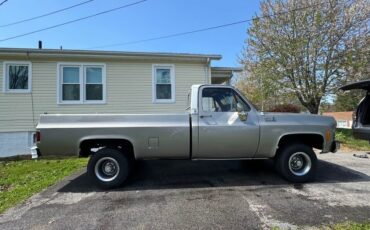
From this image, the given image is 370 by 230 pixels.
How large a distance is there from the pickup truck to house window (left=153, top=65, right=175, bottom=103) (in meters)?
6.56

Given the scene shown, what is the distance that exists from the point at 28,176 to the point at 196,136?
478 centimetres

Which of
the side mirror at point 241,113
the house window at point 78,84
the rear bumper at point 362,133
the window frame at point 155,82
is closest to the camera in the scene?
the side mirror at point 241,113

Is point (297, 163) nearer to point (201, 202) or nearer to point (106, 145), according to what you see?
point (201, 202)

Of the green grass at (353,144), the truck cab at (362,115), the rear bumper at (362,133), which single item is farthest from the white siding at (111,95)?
the rear bumper at (362,133)

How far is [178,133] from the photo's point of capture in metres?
5.70

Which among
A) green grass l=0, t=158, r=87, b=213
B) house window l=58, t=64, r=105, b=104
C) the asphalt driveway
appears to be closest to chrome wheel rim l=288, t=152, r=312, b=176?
the asphalt driveway

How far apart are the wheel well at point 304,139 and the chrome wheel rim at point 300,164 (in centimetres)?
33

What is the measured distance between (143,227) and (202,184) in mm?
2245

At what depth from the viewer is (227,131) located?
582cm

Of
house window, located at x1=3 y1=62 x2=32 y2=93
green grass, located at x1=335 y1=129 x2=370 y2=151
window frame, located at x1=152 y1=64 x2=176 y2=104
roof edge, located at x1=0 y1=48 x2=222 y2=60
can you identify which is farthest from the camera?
window frame, located at x1=152 y1=64 x2=176 y2=104

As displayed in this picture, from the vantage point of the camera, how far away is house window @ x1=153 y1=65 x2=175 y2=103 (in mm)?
12625

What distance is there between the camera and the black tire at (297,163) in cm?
595

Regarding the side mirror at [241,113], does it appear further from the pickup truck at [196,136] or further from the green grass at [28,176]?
the green grass at [28,176]

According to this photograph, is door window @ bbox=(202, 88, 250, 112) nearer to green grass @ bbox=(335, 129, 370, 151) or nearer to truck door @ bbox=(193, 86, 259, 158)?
truck door @ bbox=(193, 86, 259, 158)
